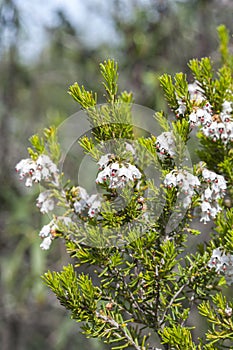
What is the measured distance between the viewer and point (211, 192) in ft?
3.55

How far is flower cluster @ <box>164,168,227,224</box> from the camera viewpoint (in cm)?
101

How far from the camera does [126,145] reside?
1.10 meters

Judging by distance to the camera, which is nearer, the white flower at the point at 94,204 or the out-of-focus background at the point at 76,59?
the white flower at the point at 94,204

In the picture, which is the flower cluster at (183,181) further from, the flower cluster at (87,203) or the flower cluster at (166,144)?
the flower cluster at (87,203)

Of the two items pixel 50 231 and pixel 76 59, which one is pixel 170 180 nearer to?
pixel 50 231

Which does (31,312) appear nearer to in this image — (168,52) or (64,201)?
(168,52)

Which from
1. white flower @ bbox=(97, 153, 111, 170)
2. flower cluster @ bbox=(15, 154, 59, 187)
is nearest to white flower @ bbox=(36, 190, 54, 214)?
flower cluster @ bbox=(15, 154, 59, 187)

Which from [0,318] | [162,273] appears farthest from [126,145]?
[0,318]

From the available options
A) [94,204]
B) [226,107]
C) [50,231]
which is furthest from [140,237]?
[226,107]

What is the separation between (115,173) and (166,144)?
13 cm

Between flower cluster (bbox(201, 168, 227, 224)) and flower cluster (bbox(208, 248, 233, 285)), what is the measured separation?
8cm

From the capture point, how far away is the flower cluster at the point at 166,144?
1.03 m

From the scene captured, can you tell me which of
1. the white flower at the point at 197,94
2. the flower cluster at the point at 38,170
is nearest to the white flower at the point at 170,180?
the white flower at the point at 197,94

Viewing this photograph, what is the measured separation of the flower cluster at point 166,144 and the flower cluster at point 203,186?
0.04 m
